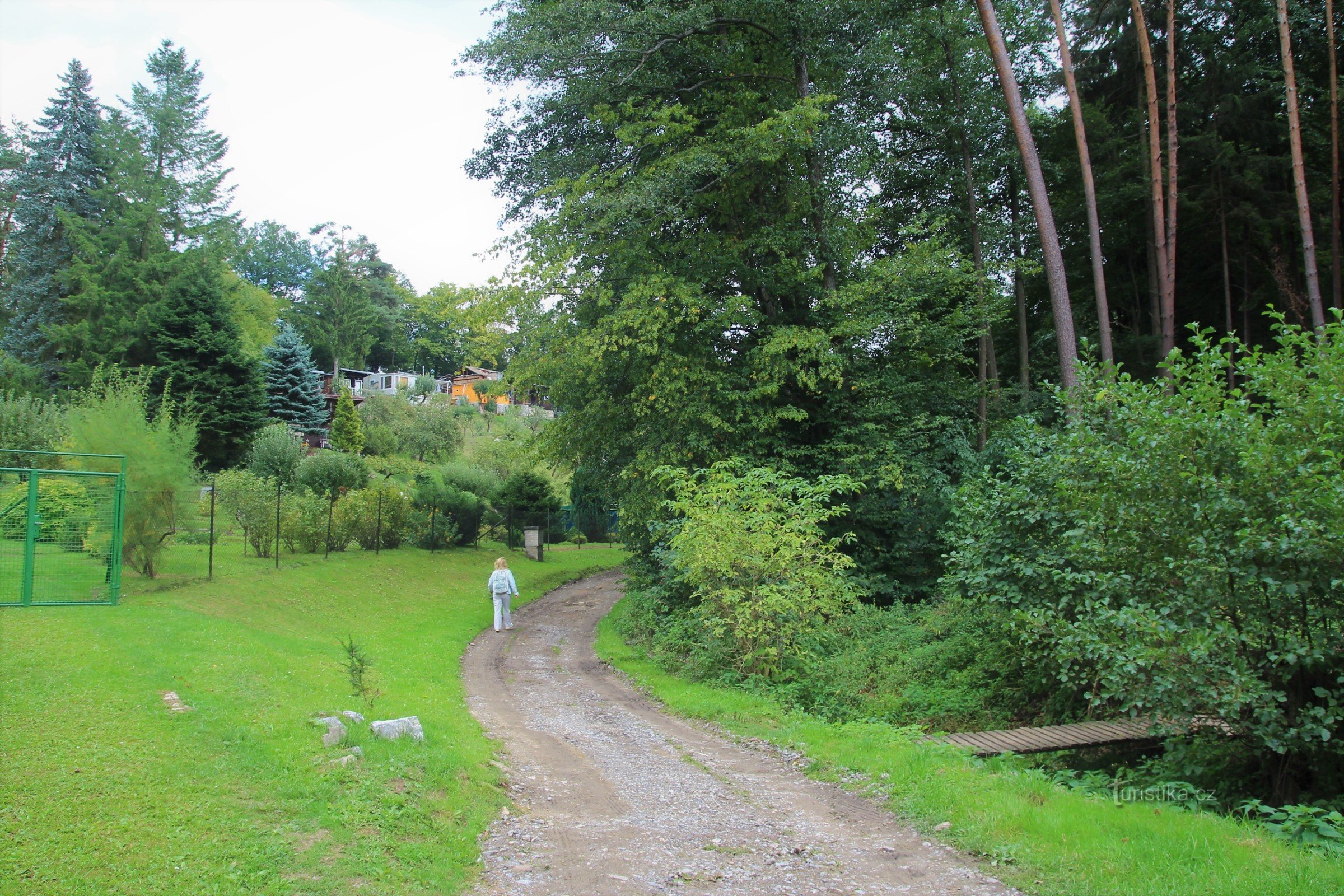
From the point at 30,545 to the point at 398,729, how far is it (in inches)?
314

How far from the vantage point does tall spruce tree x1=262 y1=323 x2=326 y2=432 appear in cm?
4022

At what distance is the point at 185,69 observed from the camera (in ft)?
140

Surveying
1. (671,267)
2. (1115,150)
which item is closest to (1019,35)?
(1115,150)

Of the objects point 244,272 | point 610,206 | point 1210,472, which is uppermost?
point 244,272

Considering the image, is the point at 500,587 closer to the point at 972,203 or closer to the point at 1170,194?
the point at 972,203

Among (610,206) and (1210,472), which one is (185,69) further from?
(1210,472)

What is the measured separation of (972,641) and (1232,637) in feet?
18.1

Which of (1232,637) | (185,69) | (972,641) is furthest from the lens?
(185,69)

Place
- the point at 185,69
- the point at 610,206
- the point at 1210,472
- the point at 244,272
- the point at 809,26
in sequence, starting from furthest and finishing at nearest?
the point at 244,272
the point at 185,69
the point at 809,26
the point at 610,206
the point at 1210,472

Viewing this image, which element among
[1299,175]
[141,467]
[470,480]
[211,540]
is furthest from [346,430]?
[1299,175]

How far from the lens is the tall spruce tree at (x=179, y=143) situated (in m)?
39.3

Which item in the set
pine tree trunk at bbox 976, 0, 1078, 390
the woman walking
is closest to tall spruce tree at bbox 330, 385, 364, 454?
the woman walking

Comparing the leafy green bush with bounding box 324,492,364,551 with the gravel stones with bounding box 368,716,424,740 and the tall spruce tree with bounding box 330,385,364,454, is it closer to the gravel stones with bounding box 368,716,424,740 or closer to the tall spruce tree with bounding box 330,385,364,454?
the gravel stones with bounding box 368,716,424,740

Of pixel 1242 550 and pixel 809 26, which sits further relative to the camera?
pixel 809 26
